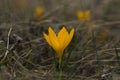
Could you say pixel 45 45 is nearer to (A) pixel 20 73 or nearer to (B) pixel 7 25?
(B) pixel 7 25

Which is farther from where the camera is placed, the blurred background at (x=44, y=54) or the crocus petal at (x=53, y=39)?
the blurred background at (x=44, y=54)

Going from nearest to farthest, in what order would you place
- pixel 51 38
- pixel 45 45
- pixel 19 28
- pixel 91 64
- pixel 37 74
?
pixel 51 38 < pixel 37 74 < pixel 91 64 < pixel 45 45 < pixel 19 28

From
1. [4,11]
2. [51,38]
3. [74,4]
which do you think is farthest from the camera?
[74,4]

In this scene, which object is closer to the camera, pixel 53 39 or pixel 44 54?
pixel 53 39

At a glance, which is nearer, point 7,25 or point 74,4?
point 7,25

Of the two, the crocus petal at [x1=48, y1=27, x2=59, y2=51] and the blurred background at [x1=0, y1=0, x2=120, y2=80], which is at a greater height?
the crocus petal at [x1=48, y1=27, x2=59, y2=51]

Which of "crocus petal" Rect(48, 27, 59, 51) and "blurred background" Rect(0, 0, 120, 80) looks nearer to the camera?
"crocus petal" Rect(48, 27, 59, 51)

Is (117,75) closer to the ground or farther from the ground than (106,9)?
farther from the ground

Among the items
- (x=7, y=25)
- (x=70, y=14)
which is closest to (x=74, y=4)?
(x=70, y=14)

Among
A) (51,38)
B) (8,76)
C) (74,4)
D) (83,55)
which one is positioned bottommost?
(74,4)

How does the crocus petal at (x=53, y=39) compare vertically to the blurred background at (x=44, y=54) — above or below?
above

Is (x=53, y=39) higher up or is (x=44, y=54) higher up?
(x=53, y=39)
